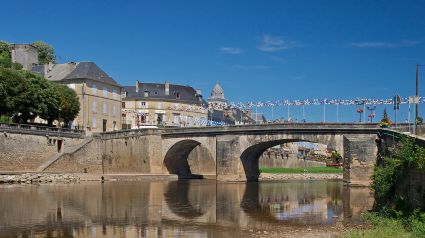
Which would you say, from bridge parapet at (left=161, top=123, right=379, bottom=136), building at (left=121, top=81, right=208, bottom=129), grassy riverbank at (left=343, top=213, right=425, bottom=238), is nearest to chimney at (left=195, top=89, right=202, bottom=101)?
building at (left=121, top=81, right=208, bottom=129)

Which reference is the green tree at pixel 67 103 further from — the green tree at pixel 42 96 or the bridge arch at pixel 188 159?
the bridge arch at pixel 188 159

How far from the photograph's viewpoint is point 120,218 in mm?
25031

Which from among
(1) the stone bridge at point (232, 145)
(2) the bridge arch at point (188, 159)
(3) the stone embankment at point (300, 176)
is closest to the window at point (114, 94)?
(1) the stone bridge at point (232, 145)

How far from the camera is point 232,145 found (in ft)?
175

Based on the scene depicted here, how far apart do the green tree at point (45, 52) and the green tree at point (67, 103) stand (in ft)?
88.6

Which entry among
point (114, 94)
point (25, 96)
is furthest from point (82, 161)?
point (114, 94)

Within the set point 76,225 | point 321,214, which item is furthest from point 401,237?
point 76,225

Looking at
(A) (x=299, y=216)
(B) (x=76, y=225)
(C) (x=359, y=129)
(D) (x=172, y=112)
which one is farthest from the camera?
(D) (x=172, y=112)

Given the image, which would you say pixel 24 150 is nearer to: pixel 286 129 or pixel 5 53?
pixel 286 129

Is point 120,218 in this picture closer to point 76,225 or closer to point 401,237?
point 76,225

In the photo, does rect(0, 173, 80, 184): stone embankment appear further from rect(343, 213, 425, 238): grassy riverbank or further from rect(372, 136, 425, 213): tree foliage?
rect(343, 213, 425, 238): grassy riverbank

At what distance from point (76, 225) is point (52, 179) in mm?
27144

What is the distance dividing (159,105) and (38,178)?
140 feet

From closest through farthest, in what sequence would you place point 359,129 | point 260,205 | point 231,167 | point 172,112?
point 260,205 → point 359,129 → point 231,167 → point 172,112
